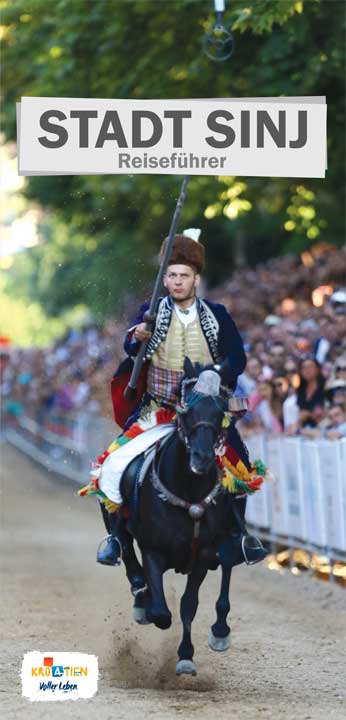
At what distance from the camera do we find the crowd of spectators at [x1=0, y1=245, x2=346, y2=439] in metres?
17.4

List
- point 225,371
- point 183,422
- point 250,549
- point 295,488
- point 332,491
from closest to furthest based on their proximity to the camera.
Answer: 1. point 183,422
2. point 225,371
3. point 250,549
4. point 332,491
5. point 295,488

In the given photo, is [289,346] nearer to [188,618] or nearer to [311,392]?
[311,392]

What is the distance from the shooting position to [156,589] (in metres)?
10.9

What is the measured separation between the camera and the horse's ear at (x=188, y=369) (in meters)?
10.6

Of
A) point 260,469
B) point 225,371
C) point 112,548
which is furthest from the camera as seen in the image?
point 260,469

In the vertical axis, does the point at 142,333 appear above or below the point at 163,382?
above

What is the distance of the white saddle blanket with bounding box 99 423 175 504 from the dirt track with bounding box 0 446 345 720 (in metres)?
1.12

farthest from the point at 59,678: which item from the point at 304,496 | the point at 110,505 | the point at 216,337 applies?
the point at 304,496

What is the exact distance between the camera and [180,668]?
10.9 m

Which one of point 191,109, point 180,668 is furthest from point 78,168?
point 180,668

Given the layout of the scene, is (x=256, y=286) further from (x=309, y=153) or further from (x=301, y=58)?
(x=309, y=153)

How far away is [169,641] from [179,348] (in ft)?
7.83

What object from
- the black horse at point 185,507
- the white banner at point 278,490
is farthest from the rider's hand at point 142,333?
the white banner at point 278,490

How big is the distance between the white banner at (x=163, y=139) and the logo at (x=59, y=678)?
9.22ft
